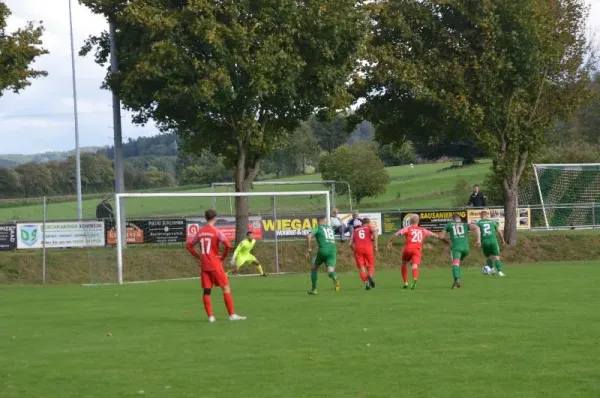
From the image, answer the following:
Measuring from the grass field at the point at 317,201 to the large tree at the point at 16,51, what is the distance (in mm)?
7446

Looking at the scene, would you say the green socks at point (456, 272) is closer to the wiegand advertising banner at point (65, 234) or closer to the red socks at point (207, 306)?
the red socks at point (207, 306)

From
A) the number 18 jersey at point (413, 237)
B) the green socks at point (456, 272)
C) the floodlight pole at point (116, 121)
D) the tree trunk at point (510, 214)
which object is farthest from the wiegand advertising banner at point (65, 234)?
the tree trunk at point (510, 214)

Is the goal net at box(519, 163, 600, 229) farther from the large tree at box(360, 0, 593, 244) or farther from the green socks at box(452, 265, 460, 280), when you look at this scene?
the green socks at box(452, 265, 460, 280)

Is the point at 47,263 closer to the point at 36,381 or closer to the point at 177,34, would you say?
the point at 177,34

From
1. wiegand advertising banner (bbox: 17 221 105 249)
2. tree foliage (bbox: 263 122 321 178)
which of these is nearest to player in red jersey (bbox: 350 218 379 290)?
wiegand advertising banner (bbox: 17 221 105 249)

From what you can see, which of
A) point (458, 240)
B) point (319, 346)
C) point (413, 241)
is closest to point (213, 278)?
point (319, 346)

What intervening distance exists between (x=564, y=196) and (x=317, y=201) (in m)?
12.1

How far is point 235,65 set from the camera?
119ft

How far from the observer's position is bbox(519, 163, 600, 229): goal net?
148 ft

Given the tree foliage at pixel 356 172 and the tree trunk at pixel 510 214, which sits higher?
the tree foliage at pixel 356 172

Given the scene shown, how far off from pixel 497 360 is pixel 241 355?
11.0ft

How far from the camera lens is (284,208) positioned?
4762 cm

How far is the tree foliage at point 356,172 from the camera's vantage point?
70.3 meters

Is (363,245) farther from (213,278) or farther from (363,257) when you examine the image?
(213,278)
